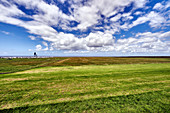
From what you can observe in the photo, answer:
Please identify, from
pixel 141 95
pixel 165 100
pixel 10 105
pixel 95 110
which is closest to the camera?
pixel 95 110

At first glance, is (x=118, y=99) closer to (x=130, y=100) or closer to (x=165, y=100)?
(x=130, y=100)

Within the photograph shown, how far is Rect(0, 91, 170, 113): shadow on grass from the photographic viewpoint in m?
4.60

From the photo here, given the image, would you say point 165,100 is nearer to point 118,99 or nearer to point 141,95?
point 141,95

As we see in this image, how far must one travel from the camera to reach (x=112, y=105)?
16.4ft

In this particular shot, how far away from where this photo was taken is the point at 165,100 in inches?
212

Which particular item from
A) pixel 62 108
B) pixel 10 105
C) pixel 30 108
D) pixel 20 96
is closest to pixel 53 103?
pixel 62 108

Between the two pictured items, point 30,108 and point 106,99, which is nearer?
point 30,108

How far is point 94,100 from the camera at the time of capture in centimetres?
551

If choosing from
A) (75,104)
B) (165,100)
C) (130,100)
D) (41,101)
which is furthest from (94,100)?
(165,100)

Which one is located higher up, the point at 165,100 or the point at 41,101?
the point at 41,101

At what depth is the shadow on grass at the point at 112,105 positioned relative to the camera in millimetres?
4598

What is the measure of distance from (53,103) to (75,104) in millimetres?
1618

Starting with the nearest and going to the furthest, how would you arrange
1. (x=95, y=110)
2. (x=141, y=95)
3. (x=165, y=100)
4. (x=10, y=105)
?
1. (x=95, y=110)
2. (x=10, y=105)
3. (x=165, y=100)
4. (x=141, y=95)

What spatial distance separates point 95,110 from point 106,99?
144 cm
